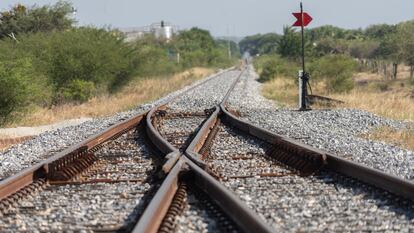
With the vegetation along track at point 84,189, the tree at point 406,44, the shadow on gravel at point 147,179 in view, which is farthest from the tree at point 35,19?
the vegetation along track at point 84,189

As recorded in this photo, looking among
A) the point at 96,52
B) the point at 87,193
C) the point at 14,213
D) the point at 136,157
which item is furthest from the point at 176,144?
the point at 96,52

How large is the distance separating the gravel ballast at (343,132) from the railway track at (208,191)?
82 centimetres

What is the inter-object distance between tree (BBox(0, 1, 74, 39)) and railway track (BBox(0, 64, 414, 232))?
39.2 metres

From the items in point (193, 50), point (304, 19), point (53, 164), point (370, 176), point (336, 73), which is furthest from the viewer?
point (193, 50)

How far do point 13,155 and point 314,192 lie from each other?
5850mm

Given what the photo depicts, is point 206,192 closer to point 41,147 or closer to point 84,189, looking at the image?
point 84,189

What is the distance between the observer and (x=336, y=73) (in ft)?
104

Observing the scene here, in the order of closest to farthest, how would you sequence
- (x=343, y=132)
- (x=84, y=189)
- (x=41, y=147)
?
(x=84, y=189) < (x=41, y=147) < (x=343, y=132)

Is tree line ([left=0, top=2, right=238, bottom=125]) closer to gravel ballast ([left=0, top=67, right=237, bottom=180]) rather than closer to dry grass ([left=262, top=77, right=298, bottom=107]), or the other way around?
gravel ballast ([left=0, top=67, right=237, bottom=180])

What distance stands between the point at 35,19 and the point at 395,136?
41113 mm

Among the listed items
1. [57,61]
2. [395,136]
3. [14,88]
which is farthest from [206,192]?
[57,61]

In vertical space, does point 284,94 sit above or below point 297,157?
below

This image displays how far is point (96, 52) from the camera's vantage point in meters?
31.7

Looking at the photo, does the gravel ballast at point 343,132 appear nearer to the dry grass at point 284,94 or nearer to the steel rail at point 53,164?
the steel rail at point 53,164
